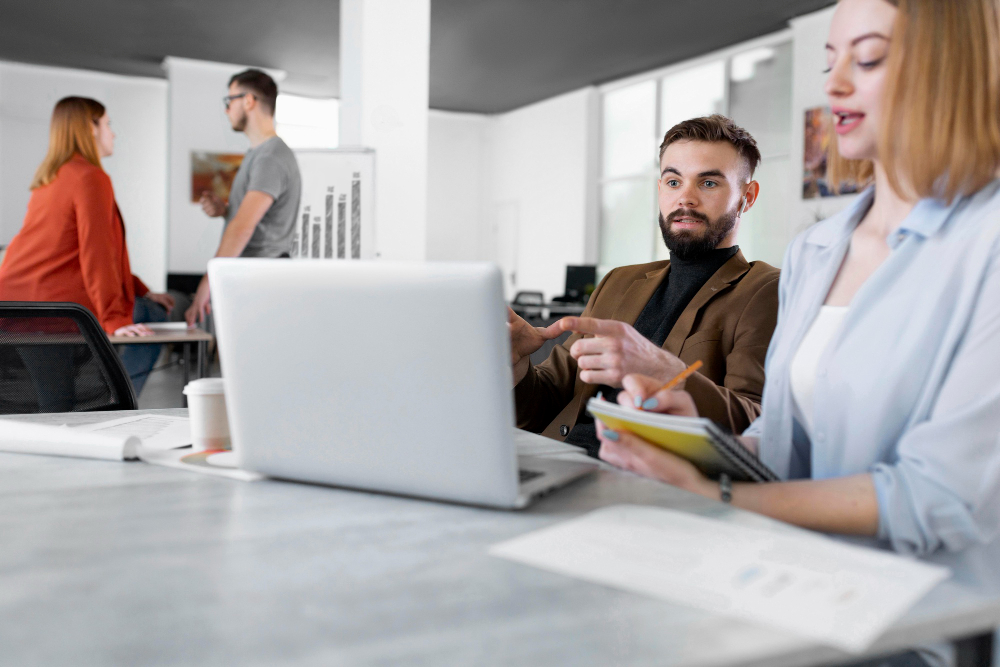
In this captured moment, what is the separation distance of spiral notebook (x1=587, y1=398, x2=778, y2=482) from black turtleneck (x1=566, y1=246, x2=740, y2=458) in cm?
85

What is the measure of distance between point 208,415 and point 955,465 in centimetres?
96

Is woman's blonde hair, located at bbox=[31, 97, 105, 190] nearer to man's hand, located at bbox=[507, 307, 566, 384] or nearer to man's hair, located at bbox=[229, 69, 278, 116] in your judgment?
man's hair, located at bbox=[229, 69, 278, 116]

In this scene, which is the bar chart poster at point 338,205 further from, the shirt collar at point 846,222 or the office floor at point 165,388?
the shirt collar at point 846,222

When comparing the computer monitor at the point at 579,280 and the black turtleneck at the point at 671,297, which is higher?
the computer monitor at the point at 579,280

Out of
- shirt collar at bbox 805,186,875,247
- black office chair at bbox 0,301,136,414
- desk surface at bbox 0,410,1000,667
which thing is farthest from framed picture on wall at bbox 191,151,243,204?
desk surface at bbox 0,410,1000,667

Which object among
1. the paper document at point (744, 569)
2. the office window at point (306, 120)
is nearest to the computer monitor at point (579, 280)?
the office window at point (306, 120)

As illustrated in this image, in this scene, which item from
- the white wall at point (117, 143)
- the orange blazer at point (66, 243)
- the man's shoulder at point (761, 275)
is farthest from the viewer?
the white wall at point (117, 143)

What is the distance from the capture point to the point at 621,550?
0.70 meters

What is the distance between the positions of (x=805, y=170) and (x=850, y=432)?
6.50m

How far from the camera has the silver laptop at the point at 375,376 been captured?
77 cm

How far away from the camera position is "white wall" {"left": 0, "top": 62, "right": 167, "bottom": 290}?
8977mm

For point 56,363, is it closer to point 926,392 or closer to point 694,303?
point 694,303

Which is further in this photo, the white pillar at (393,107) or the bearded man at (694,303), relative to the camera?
the white pillar at (393,107)

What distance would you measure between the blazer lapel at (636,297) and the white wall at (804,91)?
515 centimetres
